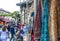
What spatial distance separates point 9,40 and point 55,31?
653cm

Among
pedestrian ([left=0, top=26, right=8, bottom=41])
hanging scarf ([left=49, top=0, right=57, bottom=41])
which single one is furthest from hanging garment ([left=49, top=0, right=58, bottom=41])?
pedestrian ([left=0, top=26, right=8, bottom=41])

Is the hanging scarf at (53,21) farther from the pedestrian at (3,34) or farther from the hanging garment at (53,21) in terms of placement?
the pedestrian at (3,34)

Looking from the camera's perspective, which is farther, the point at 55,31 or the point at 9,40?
the point at 9,40

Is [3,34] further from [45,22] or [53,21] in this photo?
[53,21]

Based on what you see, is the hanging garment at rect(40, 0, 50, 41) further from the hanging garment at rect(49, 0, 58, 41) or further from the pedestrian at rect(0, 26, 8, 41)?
the pedestrian at rect(0, 26, 8, 41)

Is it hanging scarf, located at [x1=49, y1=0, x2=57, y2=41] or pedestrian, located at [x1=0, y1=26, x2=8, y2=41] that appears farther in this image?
pedestrian, located at [x1=0, y1=26, x2=8, y2=41]

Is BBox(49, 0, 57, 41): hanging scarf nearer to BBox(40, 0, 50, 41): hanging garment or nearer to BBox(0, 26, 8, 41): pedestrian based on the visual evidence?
BBox(40, 0, 50, 41): hanging garment

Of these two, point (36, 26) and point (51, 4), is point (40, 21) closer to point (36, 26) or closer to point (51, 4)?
point (36, 26)

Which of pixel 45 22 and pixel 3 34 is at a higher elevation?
pixel 45 22

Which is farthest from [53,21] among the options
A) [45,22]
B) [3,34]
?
[3,34]

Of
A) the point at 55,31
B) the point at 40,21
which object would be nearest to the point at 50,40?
the point at 55,31

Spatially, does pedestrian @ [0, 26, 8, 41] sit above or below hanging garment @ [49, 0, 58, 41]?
below

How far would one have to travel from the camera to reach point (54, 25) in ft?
14.3

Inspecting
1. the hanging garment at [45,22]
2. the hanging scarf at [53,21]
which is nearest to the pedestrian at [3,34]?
the hanging garment at [45,22]
